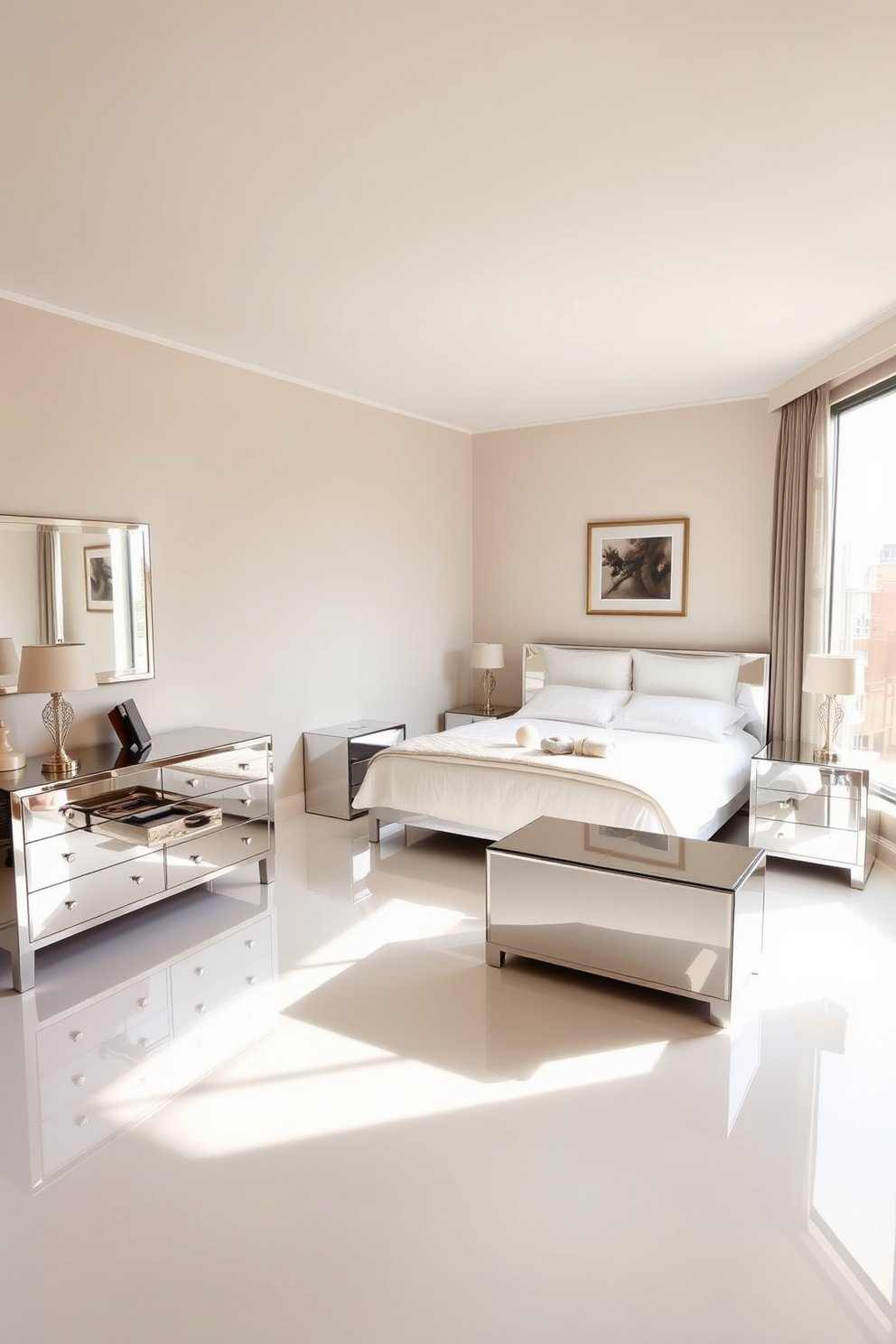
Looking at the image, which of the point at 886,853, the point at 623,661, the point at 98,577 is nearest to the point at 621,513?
the point at 623,661

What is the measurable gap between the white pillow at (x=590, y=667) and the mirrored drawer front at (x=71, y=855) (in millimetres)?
3536

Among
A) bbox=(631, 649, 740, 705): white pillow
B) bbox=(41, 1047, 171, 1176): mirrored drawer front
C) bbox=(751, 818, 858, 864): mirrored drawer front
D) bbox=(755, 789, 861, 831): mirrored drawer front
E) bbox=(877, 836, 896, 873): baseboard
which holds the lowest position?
bbox=(41, 1047, 171, 1176): mirrored drawer front

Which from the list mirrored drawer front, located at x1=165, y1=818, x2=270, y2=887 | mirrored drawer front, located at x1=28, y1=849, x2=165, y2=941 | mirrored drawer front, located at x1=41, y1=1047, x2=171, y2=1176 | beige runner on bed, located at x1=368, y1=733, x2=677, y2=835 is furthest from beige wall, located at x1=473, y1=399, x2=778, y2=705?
mirrored drawer front, located at x1=41, y1=1047, x2=171, y2=1176

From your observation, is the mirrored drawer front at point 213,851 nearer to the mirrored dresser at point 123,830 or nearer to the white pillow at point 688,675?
the mirrored dresser at point 123,830

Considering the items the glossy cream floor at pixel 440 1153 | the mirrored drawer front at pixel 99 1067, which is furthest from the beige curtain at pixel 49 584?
the mirrored drawer front at pixel 99 1067

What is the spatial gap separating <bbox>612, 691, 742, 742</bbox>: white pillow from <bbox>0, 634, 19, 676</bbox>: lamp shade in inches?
141

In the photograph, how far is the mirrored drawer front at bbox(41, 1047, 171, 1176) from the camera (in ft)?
7.48

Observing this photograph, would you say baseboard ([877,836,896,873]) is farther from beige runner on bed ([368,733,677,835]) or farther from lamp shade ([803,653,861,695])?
beige runner on bed ([368,733,677,835])

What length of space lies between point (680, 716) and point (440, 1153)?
11.6 feet

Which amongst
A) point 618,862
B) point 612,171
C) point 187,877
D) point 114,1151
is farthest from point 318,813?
point 612,171

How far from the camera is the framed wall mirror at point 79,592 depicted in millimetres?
3740

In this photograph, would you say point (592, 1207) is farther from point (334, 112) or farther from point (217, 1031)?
point (334, 112)

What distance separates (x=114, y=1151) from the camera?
2.27 m

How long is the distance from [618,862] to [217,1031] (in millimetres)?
1554
